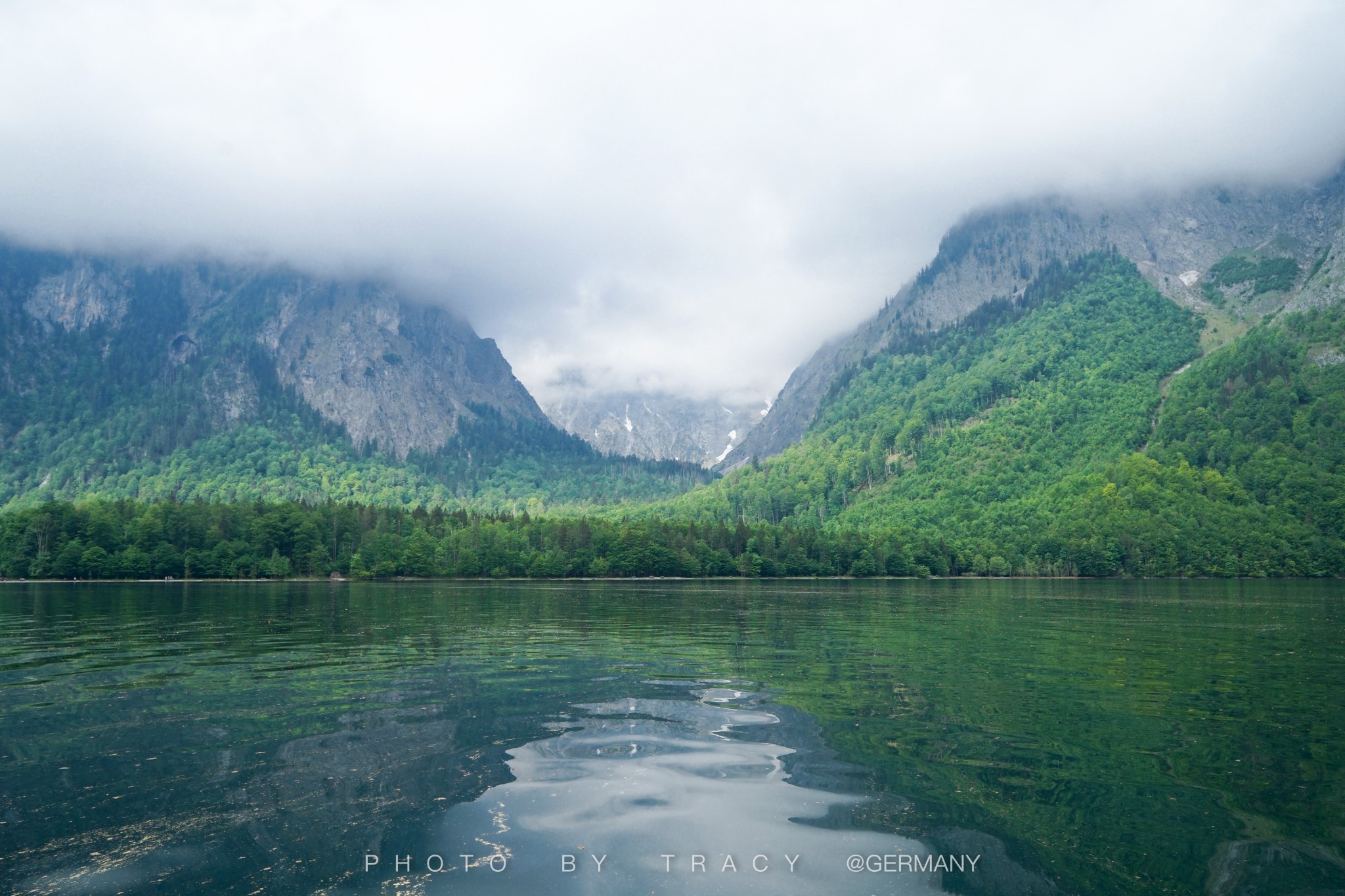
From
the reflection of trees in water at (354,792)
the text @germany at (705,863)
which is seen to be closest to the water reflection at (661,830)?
the text @germany at (705,863)

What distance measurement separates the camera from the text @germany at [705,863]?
1288cm

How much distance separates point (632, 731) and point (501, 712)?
510cm

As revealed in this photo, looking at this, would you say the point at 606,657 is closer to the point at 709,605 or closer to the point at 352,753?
the point at 352,753

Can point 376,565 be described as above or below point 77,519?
below

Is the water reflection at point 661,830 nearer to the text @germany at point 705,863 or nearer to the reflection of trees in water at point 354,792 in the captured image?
the text @germany at point 705,863

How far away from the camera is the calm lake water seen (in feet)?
42.3

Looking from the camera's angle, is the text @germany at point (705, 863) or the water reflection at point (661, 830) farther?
the text @germany at point (705, 863)

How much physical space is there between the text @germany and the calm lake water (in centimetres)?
7

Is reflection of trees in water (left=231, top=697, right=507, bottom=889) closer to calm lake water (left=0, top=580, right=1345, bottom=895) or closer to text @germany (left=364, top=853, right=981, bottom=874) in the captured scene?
calm lake water (left=0, top=580, right=1345, bottom=895)

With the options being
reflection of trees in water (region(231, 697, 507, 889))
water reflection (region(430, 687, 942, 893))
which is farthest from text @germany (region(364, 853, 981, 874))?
reflection of trees in water (region(231, 697, 507, 889))

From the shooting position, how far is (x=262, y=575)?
177m

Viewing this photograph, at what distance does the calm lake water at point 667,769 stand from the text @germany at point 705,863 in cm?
7

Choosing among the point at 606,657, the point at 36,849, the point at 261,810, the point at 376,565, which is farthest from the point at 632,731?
the point at 376,565

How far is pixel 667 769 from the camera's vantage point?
19.0 meters
